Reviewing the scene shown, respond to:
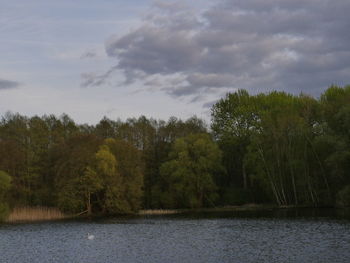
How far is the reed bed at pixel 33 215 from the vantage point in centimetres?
6775

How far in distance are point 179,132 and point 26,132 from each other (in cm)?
2884

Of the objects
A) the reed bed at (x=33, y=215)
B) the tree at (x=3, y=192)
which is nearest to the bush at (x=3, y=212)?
the tree at (x=3, y=192)

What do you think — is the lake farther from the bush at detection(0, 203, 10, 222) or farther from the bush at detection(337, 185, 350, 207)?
the bush at detection(337, 185, 350, 207)

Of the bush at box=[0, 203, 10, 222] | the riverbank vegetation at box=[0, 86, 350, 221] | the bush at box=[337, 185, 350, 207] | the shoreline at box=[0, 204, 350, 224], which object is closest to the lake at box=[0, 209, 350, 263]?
the bush at box=[0, 203, 10, 222]

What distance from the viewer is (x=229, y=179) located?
98.4 meters

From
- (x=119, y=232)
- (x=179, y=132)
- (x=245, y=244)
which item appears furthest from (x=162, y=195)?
(x=245, y=244)

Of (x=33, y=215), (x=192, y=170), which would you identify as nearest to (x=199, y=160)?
(x=192, y=170)

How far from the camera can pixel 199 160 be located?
8619cm

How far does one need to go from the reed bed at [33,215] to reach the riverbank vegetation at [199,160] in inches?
83.5

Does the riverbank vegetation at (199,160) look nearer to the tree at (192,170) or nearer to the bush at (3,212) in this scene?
the tree at (192,170)

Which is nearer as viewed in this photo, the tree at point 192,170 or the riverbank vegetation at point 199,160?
the riverbank vegetation at point 199,160

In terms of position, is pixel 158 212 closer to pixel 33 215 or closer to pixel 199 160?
pixel 199 160

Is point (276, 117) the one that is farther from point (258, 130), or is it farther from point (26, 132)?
point (26, 132)

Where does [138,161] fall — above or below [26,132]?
below
